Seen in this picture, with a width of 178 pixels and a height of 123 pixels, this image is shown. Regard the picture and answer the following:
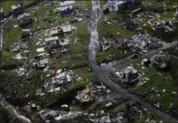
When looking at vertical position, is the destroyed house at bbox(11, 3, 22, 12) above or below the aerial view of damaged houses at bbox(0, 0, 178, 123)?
above

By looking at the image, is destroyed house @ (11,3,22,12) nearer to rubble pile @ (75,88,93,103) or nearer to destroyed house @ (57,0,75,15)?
destroyed house @ (57,0,75,15)

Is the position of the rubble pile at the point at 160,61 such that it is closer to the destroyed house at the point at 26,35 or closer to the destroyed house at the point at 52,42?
the destroyed house at the point at 52,42

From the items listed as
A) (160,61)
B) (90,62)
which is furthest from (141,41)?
(90,62)

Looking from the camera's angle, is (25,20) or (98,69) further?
(25,20)

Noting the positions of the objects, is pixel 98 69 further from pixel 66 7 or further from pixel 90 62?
pixel 66 7

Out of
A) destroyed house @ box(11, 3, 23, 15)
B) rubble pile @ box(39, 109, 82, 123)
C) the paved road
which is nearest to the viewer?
the paved road

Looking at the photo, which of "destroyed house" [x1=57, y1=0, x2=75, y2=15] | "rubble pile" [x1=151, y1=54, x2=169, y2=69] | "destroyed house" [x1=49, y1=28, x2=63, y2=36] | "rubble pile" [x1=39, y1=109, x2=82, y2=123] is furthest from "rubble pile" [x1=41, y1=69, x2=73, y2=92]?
"destroyed house" [x1=57, y1=0, x2=75, y2=15]
